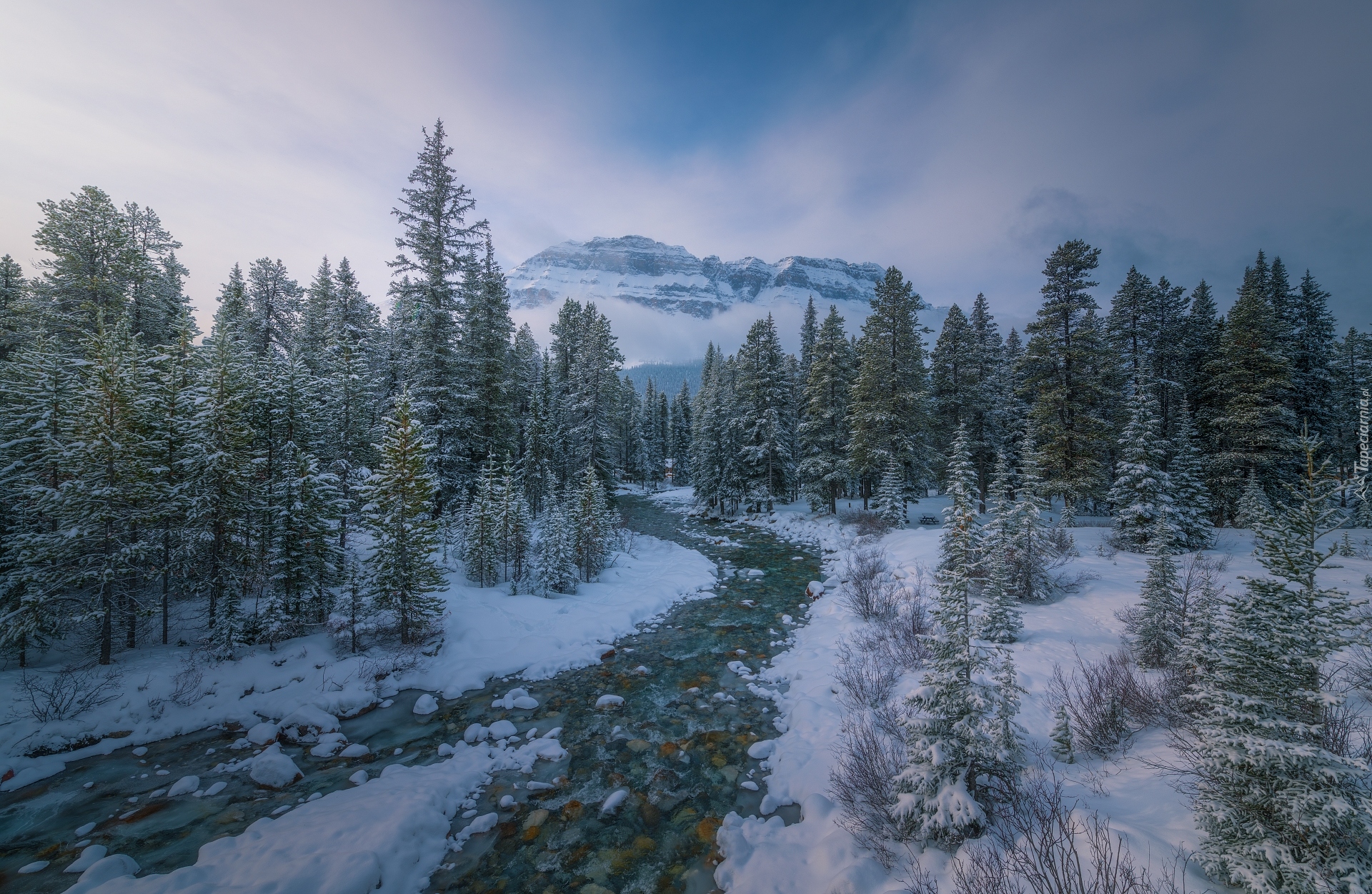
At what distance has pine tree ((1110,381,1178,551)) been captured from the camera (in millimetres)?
16594

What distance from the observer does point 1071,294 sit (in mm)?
22359

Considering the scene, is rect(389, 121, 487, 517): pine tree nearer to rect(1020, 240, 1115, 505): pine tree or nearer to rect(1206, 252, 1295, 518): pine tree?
rect(1020, 240, 1115, 505): pine tree

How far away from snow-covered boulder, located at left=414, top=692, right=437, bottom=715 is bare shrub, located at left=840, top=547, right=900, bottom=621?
1161 cm

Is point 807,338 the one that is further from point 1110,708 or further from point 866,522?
point 1110,708

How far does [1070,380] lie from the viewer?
22.2 m

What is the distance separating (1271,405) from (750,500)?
27503 millimetres

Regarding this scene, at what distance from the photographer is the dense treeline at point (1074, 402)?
21547mm

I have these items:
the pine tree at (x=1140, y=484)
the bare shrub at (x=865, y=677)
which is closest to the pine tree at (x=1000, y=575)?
the bare shrub at (x=865, y=677)

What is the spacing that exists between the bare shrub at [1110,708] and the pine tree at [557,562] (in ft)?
47.1

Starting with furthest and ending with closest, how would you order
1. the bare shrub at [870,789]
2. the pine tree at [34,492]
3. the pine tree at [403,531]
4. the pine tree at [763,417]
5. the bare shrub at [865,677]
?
the pine tree at [763,417] < the pine tree at [403,531] < the bare shrub at [865,677] < the pine tree at [34,492] < the bare shrub at [870,789]

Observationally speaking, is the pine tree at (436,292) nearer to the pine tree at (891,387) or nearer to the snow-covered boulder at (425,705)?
the snow-covered boulder at (425,705)

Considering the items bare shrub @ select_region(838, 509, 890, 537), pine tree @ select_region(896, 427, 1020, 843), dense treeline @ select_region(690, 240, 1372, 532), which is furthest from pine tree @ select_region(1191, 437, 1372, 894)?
bare shrub @ select_region(838, 509, 890, 537)

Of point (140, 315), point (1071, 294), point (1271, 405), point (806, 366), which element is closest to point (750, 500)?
point (806, 366)

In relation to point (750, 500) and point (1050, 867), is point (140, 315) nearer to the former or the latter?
point (750, 500)
